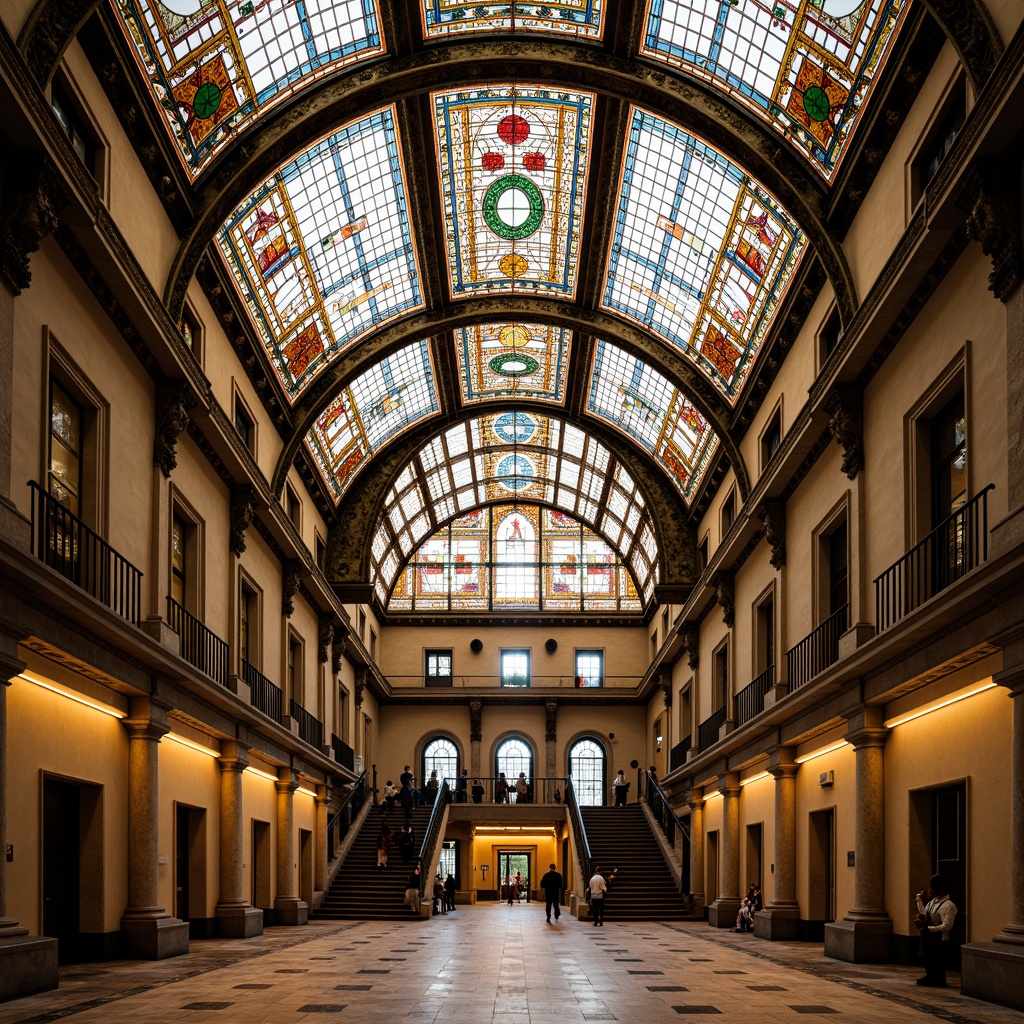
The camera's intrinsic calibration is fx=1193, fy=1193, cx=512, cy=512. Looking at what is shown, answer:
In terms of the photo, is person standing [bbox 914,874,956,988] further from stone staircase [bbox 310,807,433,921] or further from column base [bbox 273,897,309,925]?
stone staircase [bbox 310,807,433,921]

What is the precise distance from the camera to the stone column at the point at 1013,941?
11891mm

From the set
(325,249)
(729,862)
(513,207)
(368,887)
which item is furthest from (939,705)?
(368,887)

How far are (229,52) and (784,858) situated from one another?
18.7 m

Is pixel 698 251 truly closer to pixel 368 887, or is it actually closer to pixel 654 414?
pixel 654 414

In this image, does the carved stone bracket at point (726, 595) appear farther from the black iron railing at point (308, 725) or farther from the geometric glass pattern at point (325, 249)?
the black iron railing at point (308, 725)

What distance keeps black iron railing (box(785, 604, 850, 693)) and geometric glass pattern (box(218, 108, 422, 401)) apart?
515 inches

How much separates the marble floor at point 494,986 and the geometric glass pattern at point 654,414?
15.4 meters

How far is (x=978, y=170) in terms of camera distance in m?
13.1

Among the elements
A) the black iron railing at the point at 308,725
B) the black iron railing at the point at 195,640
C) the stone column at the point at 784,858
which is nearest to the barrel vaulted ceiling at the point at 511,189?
the black iron railing at the point at 308,725

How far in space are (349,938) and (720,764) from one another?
11717 millimetres

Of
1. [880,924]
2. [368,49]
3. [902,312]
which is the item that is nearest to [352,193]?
[368,49]

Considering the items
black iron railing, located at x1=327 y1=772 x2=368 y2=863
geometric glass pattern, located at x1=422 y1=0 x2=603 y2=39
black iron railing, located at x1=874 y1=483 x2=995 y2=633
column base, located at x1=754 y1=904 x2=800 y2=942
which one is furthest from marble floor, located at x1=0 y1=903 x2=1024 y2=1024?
geometric glass pattern, located at x1=422 y1=0 x2=603 y2=39

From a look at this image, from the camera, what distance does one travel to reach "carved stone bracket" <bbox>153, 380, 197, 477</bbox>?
65.8 feet

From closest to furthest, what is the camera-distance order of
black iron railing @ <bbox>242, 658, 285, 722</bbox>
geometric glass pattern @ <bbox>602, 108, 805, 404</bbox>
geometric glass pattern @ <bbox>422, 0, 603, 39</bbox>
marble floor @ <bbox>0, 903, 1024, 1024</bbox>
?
marble floor @ <bbox>0, 903, 1024, 1024</bbox> < geometric glass pattern @ <bbox>422, 0, 603, 39</bbox> < geometric glass pattern @ <bbox>602, 108, 805, 404</bbox> < black iron railing @ <bbox>242, 658, 285, 722</bbox>
